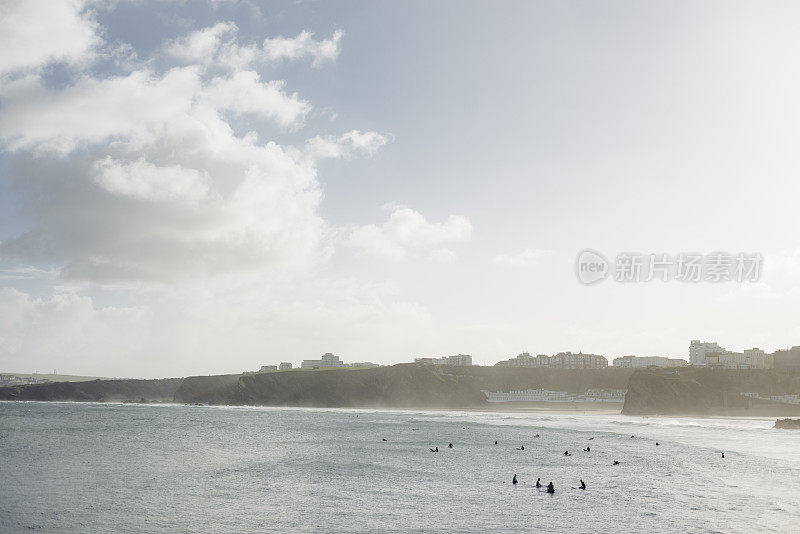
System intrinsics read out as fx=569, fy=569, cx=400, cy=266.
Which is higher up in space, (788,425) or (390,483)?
(390,483)

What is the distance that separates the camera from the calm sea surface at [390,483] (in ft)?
123

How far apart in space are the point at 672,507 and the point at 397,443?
1937 inches

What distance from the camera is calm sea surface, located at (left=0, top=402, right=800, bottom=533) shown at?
37531 mm

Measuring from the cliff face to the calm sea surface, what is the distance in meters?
73.2

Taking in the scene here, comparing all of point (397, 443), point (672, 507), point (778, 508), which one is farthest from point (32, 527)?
point (397, 443)

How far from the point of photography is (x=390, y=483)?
170 ft

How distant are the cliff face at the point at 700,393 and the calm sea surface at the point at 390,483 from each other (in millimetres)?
73185

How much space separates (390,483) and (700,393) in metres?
144

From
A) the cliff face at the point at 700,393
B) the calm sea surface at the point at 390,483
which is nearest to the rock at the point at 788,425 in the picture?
the calm sea surface at the point at 390,483

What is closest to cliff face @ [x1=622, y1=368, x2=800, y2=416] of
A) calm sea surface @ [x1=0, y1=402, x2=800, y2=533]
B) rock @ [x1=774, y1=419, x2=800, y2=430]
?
rock @ [x1=774, y1=419, x2=800, y2=430]

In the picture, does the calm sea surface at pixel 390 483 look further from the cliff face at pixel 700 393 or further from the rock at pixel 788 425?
the cliff face at pixel 700 393

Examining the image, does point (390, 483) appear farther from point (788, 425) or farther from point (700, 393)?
point (700, 393)

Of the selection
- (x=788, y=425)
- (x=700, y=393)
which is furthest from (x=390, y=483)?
(x=700, y=393)

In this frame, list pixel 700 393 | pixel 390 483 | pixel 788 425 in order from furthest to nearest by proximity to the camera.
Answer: pixel 700 393 → pixel 788 425 → pixel 390 483
